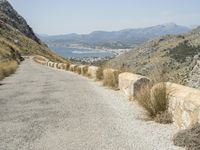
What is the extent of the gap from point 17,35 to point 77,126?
365ft

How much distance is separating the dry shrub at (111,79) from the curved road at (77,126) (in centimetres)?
380

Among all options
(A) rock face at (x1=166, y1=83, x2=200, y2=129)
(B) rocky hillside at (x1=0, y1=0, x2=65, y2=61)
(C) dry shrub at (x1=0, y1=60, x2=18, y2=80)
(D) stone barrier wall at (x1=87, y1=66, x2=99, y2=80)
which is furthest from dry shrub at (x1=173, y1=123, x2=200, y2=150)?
(B) rocky hillside at (x1=0, y1=0, x2=65, y2=61)

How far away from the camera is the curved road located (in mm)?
8188

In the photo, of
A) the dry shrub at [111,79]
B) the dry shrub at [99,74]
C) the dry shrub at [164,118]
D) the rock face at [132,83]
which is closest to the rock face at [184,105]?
the dry shrub at [164,118]

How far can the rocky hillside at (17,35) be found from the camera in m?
103

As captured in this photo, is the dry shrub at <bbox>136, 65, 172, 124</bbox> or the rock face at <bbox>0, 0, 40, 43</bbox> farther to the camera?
the rock face at <bbox>0, 0, 40, 43</bbox>

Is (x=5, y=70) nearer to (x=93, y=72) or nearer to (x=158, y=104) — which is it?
(x=93, y=72)

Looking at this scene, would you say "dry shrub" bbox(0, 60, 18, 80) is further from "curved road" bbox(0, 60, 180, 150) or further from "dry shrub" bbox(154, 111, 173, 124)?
"dry shrub" bbox(154, 111, 173, 124)

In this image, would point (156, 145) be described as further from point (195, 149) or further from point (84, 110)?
point (84, 110)

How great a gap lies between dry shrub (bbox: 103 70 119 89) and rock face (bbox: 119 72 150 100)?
2.85 metres

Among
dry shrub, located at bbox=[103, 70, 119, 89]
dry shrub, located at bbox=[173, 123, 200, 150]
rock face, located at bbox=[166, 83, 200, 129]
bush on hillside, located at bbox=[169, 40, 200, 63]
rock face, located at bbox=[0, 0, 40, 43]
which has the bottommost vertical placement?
bush on hillside, located at bbox=[169, 40, 200, 63]

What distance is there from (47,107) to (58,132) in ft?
12.2

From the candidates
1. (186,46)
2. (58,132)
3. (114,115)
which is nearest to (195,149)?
(58,132)

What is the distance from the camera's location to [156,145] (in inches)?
320
